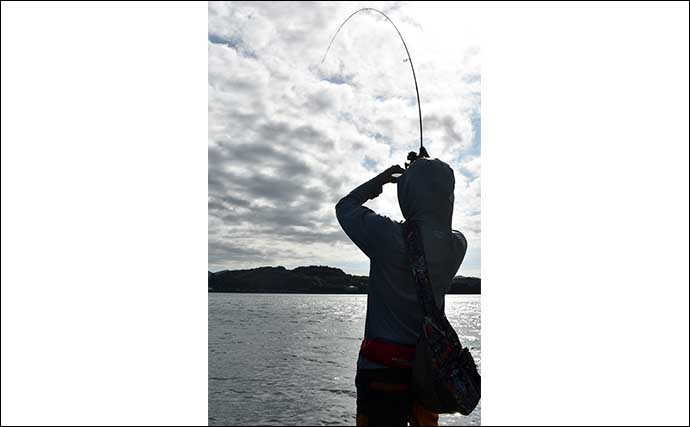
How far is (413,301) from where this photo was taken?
1.20m

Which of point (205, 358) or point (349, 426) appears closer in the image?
point (205, 358)

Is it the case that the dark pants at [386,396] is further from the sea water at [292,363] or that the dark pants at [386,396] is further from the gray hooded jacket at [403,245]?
the sea water at [292,363]

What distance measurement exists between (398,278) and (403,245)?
0.08 m

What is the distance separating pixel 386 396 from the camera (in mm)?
1165

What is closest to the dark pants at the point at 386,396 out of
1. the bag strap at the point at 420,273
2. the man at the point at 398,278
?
the man at the point at 398,278

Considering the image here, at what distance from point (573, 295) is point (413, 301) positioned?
0.91m

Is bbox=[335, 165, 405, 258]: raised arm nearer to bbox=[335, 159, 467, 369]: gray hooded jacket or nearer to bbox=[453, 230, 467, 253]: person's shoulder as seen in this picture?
bbox=[335, 159, 467, 369]: gray hooded jacket

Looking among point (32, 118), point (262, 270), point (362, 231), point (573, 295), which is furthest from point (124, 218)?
point (262, 270)

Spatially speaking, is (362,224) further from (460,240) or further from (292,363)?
(292,363)

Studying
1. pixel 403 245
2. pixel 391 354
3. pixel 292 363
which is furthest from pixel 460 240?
pixel 292 363

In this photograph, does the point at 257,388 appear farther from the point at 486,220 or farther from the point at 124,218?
the point at 486,220

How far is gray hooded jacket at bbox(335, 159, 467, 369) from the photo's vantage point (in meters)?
1.20

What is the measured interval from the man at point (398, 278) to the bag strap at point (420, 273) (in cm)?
1

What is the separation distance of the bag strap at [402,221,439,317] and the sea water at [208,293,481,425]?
1.17m
